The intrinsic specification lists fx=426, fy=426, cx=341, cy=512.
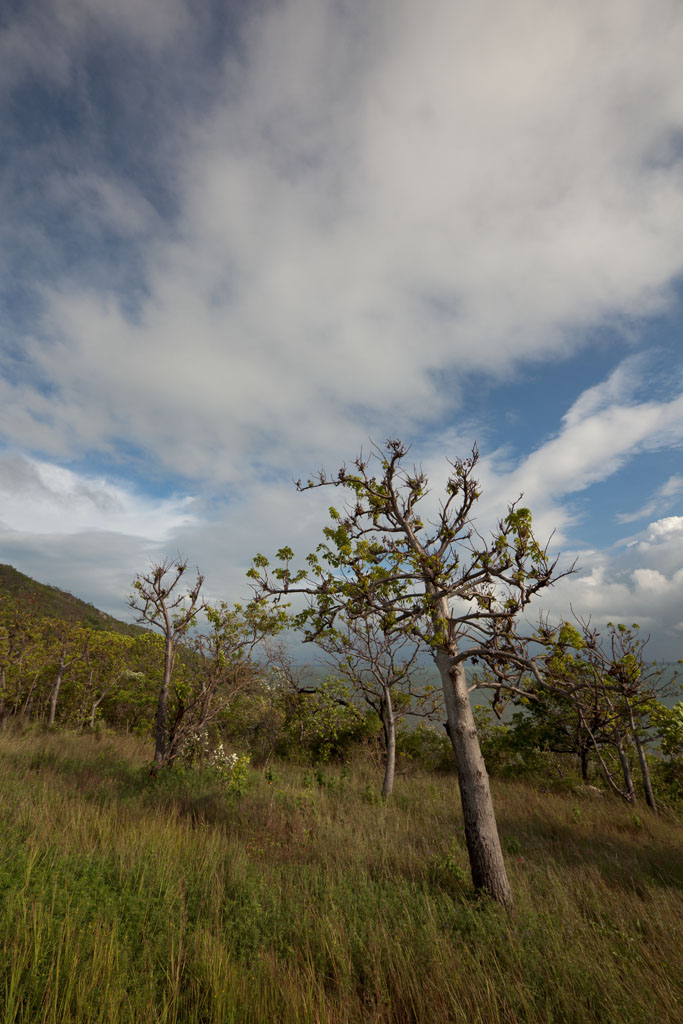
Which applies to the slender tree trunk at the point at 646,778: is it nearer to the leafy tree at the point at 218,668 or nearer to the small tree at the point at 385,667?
the small tree at the point at 385,667

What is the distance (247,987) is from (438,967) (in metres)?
1.84

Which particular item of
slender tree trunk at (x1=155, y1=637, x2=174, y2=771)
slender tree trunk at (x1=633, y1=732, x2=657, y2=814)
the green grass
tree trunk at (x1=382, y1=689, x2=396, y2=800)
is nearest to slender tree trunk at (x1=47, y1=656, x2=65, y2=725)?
the green grass

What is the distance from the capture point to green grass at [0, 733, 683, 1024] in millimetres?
3555

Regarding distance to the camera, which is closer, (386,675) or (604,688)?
(604,688)

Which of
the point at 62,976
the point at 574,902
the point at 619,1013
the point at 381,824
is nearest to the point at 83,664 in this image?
the point at 381,824

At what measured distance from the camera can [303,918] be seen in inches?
203

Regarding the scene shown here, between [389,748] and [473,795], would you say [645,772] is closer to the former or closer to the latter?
[389,748]

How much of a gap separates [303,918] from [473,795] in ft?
9.15

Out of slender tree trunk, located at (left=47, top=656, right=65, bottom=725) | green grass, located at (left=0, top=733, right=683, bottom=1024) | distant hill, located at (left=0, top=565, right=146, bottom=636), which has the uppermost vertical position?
distant hill, located at (left=0, top=565, right=146, bottom=636)

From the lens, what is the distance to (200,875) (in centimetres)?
583

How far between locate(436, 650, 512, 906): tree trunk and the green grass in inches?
13.2

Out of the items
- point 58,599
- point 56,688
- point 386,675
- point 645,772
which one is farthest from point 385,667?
point 58,599

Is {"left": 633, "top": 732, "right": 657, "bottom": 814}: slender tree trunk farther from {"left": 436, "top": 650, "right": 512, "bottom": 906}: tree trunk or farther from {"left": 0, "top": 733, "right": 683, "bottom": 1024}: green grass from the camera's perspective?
{"left": 436, "top": 650, "right": 512, "bottom": 906}: tree trunk

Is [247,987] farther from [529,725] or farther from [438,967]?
[529,725]
